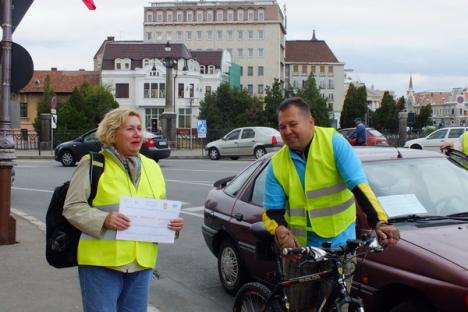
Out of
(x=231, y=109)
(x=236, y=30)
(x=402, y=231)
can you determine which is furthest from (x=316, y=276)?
(x=236, y=30)

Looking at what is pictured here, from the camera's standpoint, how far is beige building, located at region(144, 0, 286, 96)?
12656cm

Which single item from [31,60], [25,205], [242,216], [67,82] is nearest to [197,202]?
[25,205]

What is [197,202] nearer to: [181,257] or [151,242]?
[181,257]

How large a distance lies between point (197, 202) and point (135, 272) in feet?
33.7

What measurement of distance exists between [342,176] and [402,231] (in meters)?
0.97

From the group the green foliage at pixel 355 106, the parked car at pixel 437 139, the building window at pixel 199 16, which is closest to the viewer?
the parked car at pixel 437 139

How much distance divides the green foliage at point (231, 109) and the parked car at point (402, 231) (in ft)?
184

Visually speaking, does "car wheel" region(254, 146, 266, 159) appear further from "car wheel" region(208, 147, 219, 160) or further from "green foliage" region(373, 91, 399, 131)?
"green foliage" region(373, 91, 399, 131)

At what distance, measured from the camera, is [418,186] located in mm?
5207

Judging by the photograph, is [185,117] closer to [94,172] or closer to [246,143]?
[246,143]

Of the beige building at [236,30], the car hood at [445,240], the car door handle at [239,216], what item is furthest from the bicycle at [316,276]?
the beige building at [236,30]

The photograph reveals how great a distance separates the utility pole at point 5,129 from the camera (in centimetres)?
Result: 795

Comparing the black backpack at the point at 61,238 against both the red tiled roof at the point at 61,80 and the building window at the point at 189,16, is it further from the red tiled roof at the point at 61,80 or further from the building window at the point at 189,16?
the building window at the point at 189,16

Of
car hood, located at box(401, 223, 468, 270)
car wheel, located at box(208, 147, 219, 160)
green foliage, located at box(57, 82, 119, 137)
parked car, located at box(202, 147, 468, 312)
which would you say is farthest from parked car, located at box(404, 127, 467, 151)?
car hood, located at box(401, 223, 468, 270)
